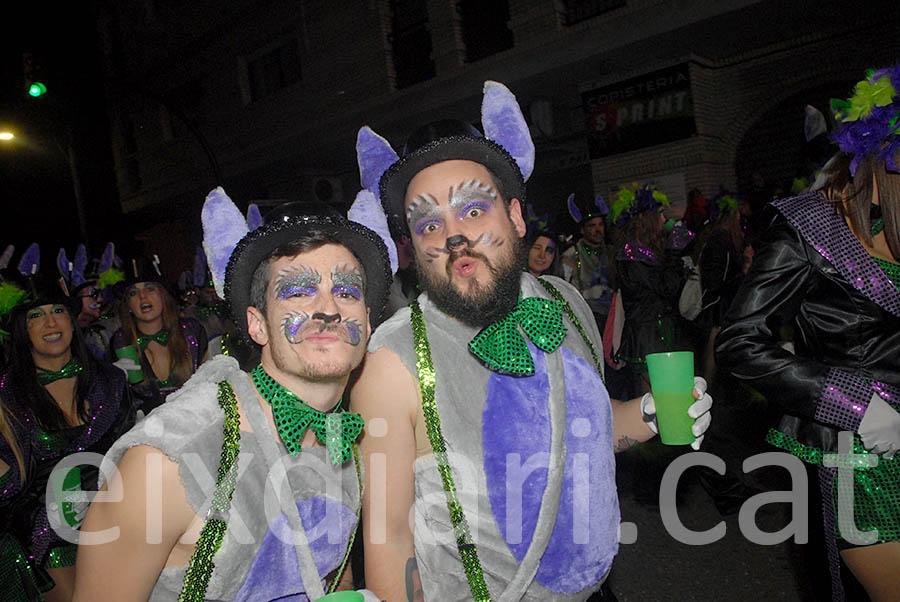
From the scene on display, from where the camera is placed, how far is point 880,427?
6.62 feet

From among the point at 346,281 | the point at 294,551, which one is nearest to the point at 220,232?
the point at 346,281

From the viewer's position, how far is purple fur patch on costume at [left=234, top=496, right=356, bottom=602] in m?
1.75

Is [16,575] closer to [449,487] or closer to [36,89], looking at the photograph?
[449,487]

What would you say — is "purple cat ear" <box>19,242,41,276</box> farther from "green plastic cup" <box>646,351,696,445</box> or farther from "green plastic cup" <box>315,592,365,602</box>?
"green plastic cup" <box>646,351,696,445</box>

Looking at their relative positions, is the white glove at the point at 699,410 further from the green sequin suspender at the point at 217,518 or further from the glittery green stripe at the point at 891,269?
the green sequin suspender at the point at 217,518

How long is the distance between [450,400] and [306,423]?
0.45 metres

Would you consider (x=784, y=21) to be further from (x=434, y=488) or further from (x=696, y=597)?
(x=434, y=488)

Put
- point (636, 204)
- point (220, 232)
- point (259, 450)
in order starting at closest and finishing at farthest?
1. point (259, 450)
2. point (220, 232)
3. point (636, 204)

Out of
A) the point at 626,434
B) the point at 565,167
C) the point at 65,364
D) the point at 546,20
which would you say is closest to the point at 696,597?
the point at 626,434

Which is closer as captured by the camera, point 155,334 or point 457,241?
point 457,241

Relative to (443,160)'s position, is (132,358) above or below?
below

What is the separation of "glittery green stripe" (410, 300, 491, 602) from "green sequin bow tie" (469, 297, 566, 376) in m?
0.18

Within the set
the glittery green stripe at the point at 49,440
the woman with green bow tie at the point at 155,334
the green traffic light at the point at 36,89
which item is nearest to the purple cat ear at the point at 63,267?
the woman with green bow tie at the point at 155,334

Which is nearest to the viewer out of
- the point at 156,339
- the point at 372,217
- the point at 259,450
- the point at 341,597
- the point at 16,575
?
the point at 341,597
